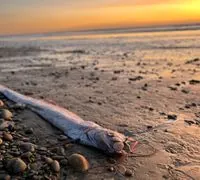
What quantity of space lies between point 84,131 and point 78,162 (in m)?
0.97

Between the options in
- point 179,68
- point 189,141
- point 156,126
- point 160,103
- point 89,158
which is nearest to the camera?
point 89,158

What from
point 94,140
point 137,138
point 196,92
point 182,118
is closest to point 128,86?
point 196,92

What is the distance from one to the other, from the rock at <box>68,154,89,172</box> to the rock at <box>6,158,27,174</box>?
2.08 ft

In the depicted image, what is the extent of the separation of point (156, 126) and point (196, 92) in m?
3.16

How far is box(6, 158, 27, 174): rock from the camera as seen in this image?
4637 mm

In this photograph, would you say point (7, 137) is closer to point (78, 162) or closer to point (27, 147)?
point (27, 147)

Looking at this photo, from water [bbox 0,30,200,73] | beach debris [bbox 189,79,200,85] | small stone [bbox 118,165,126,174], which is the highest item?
small stone [bbox 118,165,126,174]

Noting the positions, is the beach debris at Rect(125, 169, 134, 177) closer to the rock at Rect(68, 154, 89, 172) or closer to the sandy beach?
the sandy beach

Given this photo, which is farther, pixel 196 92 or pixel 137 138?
pixel 196 92

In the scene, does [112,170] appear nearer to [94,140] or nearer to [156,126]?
[94,140]

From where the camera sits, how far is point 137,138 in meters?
6.12

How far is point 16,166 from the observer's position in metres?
4.66

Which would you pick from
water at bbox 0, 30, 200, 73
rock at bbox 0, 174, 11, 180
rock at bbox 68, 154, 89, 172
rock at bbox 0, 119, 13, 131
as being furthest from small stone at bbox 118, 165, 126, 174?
water at bbox 0, 30, 200, 73

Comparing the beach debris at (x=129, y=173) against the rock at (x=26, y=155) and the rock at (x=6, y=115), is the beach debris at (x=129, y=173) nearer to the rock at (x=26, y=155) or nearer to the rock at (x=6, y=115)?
the rock at (x=26, y=155)
